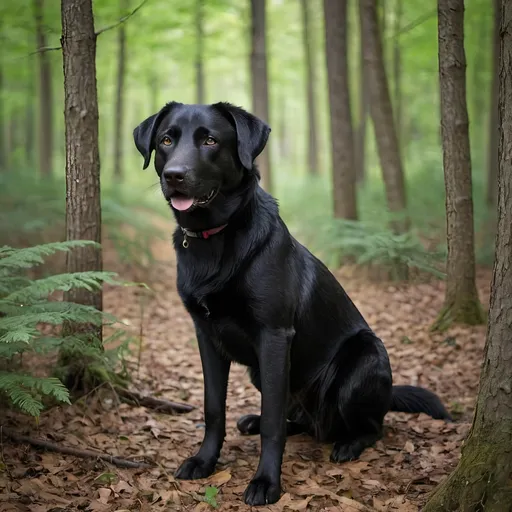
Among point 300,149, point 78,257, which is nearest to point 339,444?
point 78,257

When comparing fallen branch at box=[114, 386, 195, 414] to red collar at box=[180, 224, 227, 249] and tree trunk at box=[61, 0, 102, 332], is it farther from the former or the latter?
red collar at box=[180, 224, 227, 249]

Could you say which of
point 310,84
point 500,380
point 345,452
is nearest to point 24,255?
point 345,452

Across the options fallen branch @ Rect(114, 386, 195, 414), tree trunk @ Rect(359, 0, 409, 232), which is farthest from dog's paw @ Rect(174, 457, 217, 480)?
tree trunk @ Rect(359, 0, 409, 232)

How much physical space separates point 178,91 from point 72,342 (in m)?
24.9

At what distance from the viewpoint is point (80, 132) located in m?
4.26

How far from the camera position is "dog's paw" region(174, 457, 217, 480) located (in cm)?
360

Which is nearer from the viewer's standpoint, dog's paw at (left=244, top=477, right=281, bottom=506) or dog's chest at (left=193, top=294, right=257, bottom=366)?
dog's paw at (left=244, top=477, right=281, bottom=506)

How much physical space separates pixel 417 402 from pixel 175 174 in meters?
2.51

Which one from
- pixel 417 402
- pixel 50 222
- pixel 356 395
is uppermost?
pixel 50 222

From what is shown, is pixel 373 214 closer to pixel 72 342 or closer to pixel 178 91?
pixel 72 342

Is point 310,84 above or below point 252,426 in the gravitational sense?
above

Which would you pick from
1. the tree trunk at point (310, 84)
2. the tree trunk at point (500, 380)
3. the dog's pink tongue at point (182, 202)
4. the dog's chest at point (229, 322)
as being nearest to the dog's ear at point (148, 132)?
the dog's pink tongue at point (182, 202)

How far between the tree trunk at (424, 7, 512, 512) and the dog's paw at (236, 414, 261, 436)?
1.87 metres

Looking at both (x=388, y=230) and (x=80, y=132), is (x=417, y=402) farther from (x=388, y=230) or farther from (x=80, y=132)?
(x=388, y=230)
